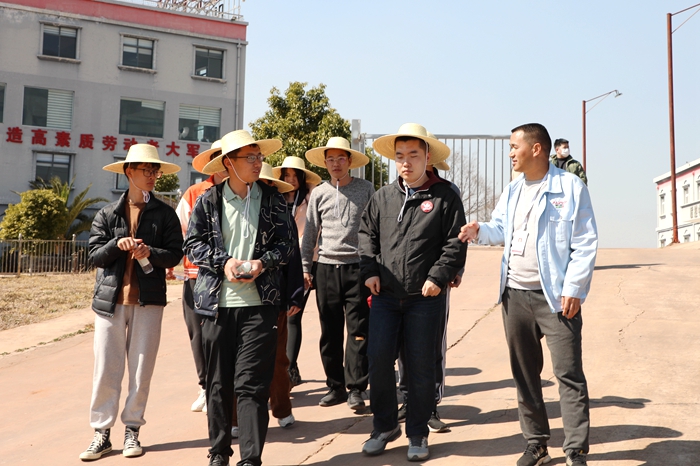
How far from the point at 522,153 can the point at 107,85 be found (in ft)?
99.5

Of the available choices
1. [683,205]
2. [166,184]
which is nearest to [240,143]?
[166,184]

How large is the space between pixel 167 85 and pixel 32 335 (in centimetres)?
2454

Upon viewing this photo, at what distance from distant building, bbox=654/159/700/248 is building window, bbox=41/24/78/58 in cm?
4468

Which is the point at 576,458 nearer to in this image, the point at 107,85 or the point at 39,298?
the point at 39,298

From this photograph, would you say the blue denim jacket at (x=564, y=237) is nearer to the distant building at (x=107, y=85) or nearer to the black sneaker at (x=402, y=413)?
the black sneaker at (x=402, y=413)

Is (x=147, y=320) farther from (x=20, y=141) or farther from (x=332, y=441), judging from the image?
(x=20, y=141)

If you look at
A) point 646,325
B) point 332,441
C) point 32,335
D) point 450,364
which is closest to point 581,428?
point 332,441

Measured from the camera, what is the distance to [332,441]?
5070 millimetres

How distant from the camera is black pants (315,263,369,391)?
5.87 metres

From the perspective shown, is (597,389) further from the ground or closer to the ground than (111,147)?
closer to the ground

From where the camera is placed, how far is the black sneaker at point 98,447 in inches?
193

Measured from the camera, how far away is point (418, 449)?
15.0 ft

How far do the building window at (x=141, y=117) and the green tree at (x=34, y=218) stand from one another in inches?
323

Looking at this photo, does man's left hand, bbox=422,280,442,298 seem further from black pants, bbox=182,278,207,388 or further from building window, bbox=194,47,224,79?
building window, bbox=194,47,224,79
